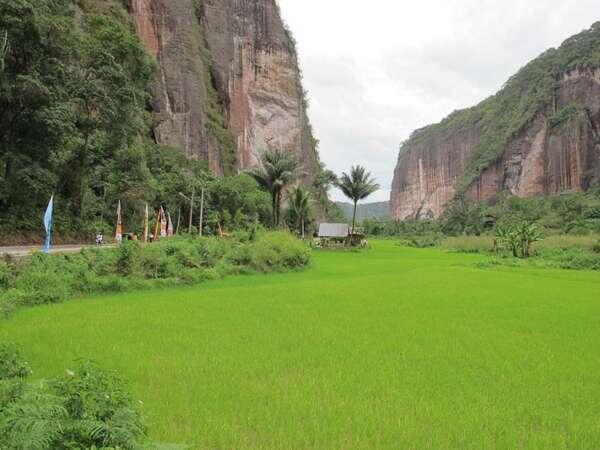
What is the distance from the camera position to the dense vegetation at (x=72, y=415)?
2674mm

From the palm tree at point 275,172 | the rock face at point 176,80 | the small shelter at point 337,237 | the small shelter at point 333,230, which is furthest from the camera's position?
the rock face at point 176,80

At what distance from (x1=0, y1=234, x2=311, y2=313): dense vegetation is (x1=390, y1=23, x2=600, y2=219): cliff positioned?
69615 mm

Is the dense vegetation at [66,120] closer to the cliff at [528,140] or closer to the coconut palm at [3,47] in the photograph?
the coconut palm at [3,47]

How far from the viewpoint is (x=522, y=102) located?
98188 mm

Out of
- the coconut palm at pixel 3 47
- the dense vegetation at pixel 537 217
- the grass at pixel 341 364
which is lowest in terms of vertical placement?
the grass at pixel 341 364

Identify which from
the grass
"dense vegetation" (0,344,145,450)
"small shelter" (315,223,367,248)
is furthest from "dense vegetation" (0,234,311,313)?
"small shelter" (315,223,367,248)

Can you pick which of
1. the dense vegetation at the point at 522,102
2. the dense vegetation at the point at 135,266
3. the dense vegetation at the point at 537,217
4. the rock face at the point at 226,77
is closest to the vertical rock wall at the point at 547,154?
the dense vegetation at the point at 522,102

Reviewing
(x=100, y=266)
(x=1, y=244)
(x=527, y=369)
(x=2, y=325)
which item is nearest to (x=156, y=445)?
(x=527, y=369)

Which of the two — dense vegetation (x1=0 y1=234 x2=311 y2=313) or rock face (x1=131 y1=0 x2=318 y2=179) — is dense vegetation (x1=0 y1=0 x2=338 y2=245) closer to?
dense vegetation (x1=0 y1=234 x2=311 y2=313)

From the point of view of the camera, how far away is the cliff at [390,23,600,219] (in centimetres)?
7821

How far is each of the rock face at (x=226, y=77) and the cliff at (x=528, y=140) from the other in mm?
41189

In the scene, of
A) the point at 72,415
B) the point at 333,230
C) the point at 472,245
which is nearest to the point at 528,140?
the point at 472,245

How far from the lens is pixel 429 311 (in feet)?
32.6

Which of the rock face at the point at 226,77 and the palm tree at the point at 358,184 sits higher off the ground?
the rock face at the point at 226,77
